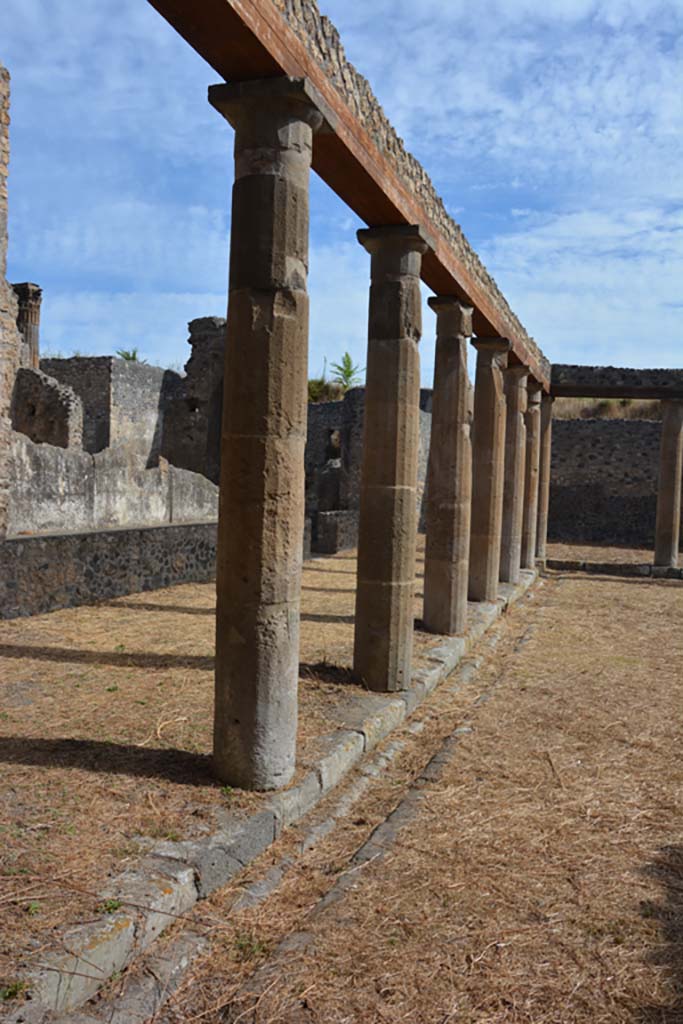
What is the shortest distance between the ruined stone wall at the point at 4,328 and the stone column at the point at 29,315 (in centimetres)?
1372

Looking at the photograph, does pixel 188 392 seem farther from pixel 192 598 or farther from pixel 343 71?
pixel 343 71

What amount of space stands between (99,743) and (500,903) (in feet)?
8.14

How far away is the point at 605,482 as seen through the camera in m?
27.2

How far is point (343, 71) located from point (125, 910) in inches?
196

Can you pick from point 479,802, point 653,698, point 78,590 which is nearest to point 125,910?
Answer: point 479,802

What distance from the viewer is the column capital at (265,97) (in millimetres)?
4457

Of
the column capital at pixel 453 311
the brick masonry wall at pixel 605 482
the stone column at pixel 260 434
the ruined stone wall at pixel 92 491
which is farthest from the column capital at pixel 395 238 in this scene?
the brick masonry wall at pixel 605 482

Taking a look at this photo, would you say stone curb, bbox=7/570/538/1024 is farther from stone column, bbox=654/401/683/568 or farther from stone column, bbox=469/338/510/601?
stone column, bbox=654/401/683/568

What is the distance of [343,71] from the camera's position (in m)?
5.54

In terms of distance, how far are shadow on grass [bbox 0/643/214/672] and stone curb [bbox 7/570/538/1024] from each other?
2.07m

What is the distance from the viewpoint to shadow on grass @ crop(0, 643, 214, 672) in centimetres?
725

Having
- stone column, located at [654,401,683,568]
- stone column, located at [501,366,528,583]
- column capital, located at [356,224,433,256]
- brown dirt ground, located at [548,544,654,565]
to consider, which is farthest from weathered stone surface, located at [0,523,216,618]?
brown dirt ground, located at [548,544,654,565]

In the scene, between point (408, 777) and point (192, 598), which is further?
point (192, 598)

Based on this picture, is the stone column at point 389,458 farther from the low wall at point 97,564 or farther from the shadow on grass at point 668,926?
the low wall at point 97,564
